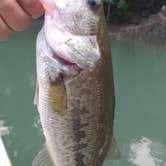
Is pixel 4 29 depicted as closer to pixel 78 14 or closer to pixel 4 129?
pixel 78 14

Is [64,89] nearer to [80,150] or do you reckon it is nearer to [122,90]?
[80,150]

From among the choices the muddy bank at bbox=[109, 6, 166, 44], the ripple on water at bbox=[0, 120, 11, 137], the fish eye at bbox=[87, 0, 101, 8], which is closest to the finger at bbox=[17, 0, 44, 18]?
the fish eye at bbox=[87, 0, 101, 8]

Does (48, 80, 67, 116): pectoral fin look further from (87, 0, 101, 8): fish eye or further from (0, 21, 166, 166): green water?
(0, 21, 166, 166): green water

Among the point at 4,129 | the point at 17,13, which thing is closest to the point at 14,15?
the point at 17,13

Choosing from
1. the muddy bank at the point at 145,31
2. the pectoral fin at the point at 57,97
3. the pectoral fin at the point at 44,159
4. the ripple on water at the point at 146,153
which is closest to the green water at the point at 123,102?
the ripple on water at the point at 146,153

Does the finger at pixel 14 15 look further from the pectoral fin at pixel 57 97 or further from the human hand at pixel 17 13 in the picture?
the pectoral fin at pixel 57 97

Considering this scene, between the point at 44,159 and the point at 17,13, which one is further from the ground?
the point at 17,13

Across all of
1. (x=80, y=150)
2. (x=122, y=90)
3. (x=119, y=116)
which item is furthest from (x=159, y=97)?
(x=80, y=150)
